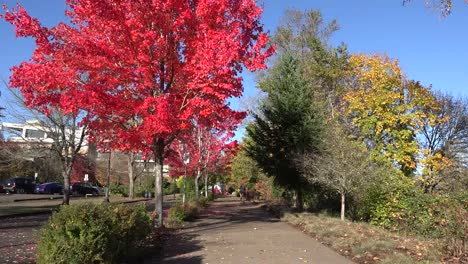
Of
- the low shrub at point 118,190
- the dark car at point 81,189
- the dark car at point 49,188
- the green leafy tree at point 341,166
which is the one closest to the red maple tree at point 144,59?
the green leafy tree at point 341,166

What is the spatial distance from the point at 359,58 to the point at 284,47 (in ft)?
24.2

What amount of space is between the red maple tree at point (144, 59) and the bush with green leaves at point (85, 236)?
4.68 meters

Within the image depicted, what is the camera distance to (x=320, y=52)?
1186 inches

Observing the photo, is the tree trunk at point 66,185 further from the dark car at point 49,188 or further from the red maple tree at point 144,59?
the dark car at point 49,188

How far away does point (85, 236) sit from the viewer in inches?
283

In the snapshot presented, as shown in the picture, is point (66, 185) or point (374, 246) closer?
point (374, 246)

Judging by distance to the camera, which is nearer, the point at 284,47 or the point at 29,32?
the point at 29,32

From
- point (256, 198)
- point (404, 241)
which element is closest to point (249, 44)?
point (404, 241)

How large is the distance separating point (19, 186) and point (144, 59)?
42.9 m

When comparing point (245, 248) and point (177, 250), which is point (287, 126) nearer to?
point (245, 248)

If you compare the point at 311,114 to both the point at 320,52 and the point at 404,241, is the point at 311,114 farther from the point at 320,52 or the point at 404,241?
the point at 404,241

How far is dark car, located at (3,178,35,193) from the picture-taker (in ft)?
160

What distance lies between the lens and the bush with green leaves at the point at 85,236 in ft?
22.7

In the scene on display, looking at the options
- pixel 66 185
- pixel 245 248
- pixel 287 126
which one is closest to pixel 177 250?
pixel 245 248
